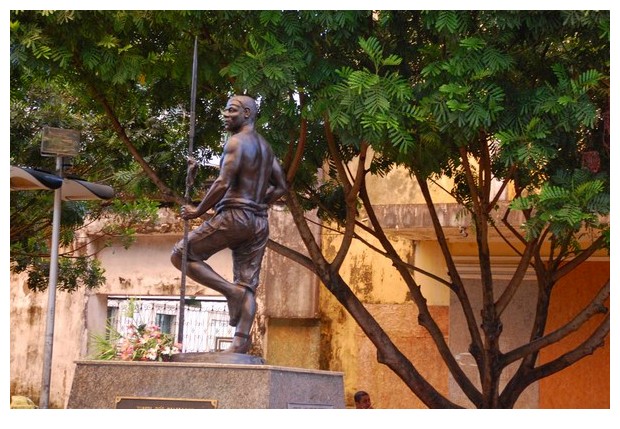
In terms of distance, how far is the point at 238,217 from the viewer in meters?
8.37

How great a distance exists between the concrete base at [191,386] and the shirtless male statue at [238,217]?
57cm

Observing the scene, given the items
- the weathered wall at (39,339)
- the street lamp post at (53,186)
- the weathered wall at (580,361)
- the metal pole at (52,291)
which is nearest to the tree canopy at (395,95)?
the street lamp post at (53,186)

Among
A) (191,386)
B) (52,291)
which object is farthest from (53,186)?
(191,386)

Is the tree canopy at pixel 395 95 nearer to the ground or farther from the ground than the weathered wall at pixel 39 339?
farther from the ground

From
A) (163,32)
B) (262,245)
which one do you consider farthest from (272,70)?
(163,32)

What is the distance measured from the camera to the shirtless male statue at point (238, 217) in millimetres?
8328

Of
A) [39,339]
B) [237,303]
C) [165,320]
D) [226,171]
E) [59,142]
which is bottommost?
[39,339]

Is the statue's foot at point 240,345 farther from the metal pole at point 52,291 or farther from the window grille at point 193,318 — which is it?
the window grille at point 193,318

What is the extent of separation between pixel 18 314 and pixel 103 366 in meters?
9.83

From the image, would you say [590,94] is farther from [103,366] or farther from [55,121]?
[55,121]

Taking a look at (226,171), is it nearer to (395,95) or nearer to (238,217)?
(238,217)

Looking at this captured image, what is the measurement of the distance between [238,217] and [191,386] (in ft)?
4.35

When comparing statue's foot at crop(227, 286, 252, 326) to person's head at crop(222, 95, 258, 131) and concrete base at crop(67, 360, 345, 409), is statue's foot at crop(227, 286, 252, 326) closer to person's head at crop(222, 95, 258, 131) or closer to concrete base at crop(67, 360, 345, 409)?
concrete base at crop(67, 360, 345, 409)
